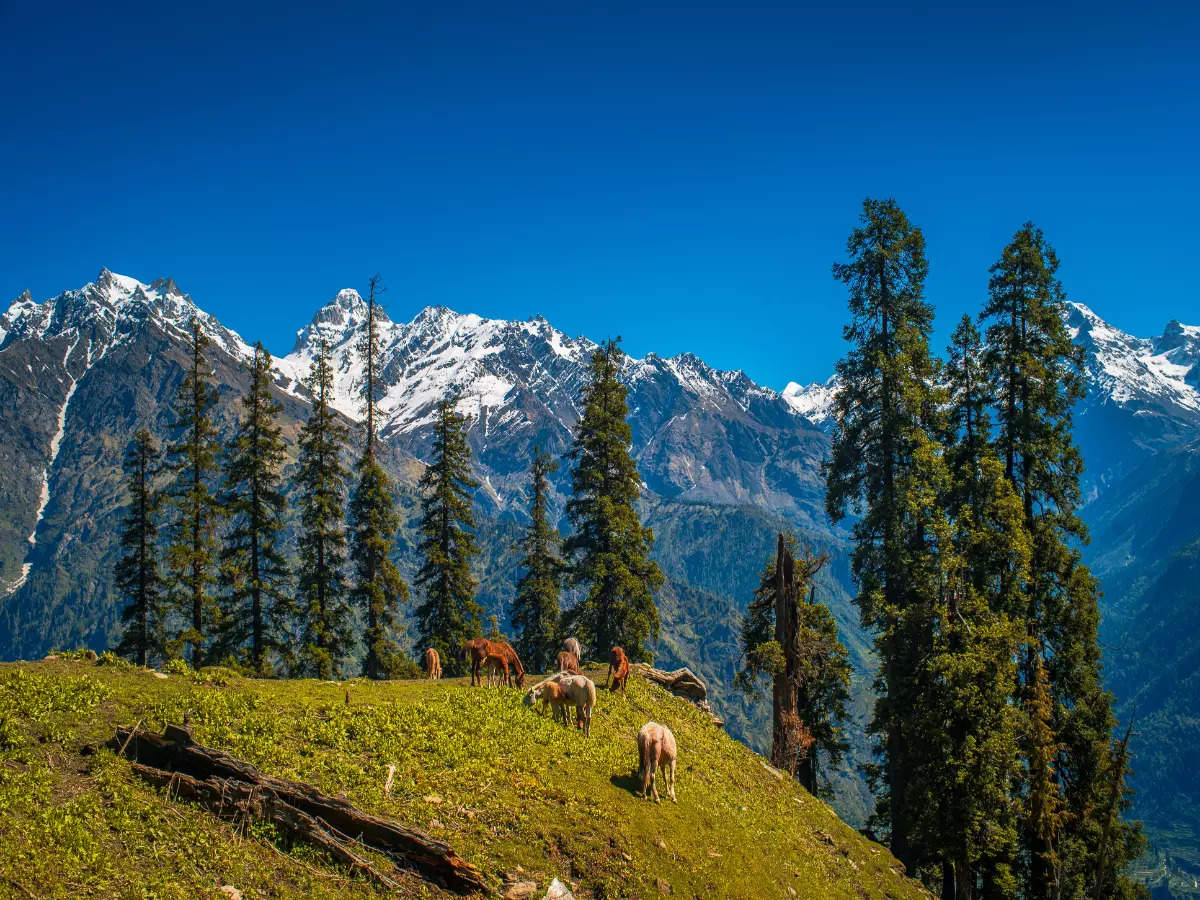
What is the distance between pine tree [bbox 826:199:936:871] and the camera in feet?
93.1

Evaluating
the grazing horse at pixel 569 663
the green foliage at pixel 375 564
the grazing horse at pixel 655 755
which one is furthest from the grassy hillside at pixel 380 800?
the green foliage at pixel 375 564

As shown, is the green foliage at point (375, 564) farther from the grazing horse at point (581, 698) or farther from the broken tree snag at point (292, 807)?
the broken tree snag at point (292, 807)

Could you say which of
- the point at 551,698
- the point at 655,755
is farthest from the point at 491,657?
the point at 655,755

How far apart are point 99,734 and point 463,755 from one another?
269 inches

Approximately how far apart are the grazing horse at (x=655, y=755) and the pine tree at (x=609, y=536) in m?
19.5

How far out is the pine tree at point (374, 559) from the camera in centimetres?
4122

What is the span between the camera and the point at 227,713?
1538 centimetres

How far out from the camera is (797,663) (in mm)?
31031

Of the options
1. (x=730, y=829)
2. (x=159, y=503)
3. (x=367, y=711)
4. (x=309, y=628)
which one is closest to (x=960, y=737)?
(x=730, y=829)

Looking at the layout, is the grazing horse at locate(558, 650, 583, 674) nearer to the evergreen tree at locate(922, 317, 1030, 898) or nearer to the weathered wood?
the evergreen tree at locate(922, 317, 1030, 898)

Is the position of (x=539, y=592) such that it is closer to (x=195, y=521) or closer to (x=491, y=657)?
(x=195, y=521)

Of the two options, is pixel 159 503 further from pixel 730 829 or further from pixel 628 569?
pixel 730 829

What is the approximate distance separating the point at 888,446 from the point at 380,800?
914 inches

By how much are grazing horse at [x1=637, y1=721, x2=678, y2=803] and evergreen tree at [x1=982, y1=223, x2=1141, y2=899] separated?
13876 millimetres
